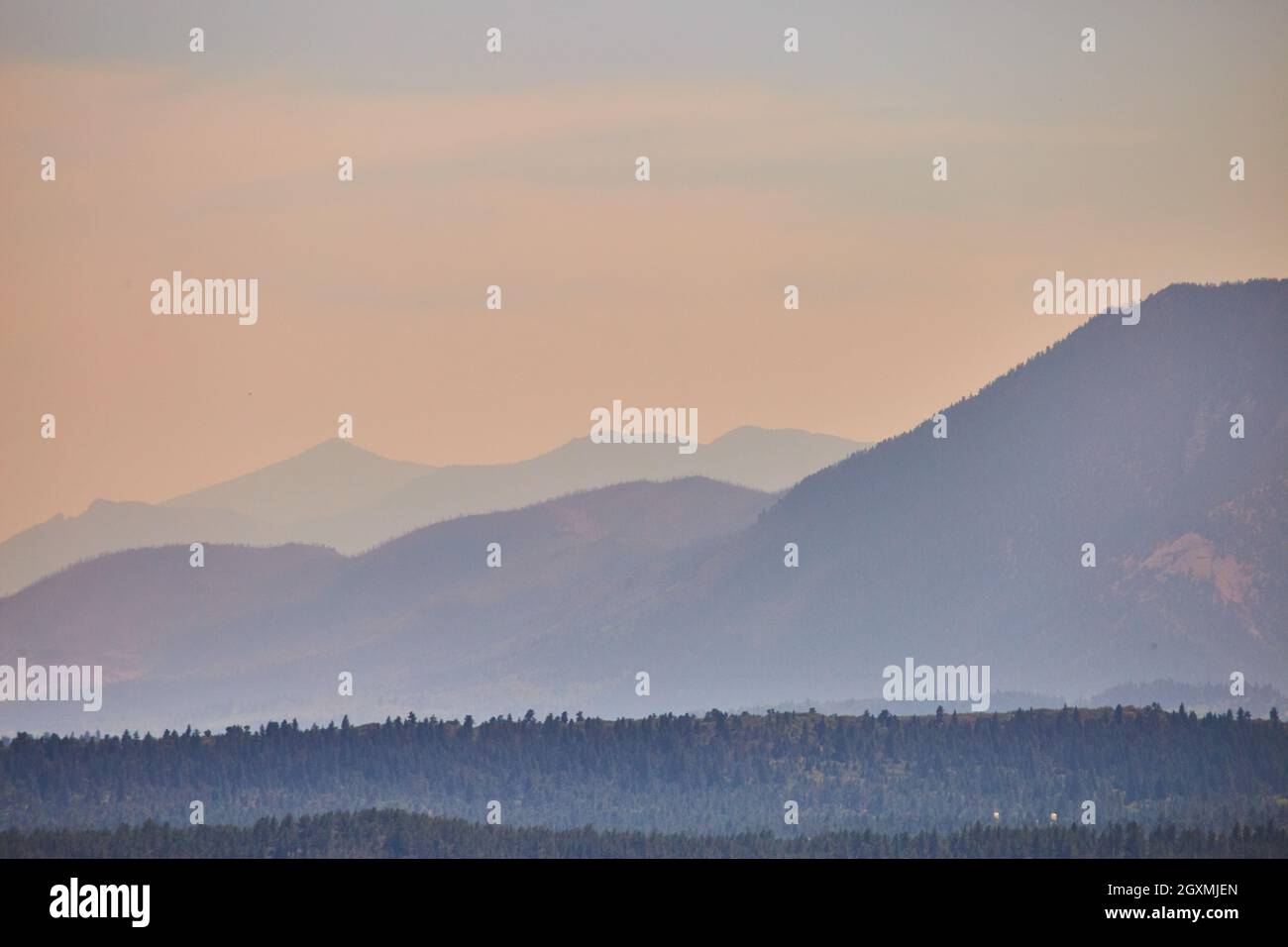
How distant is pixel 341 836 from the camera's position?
198250 mm
